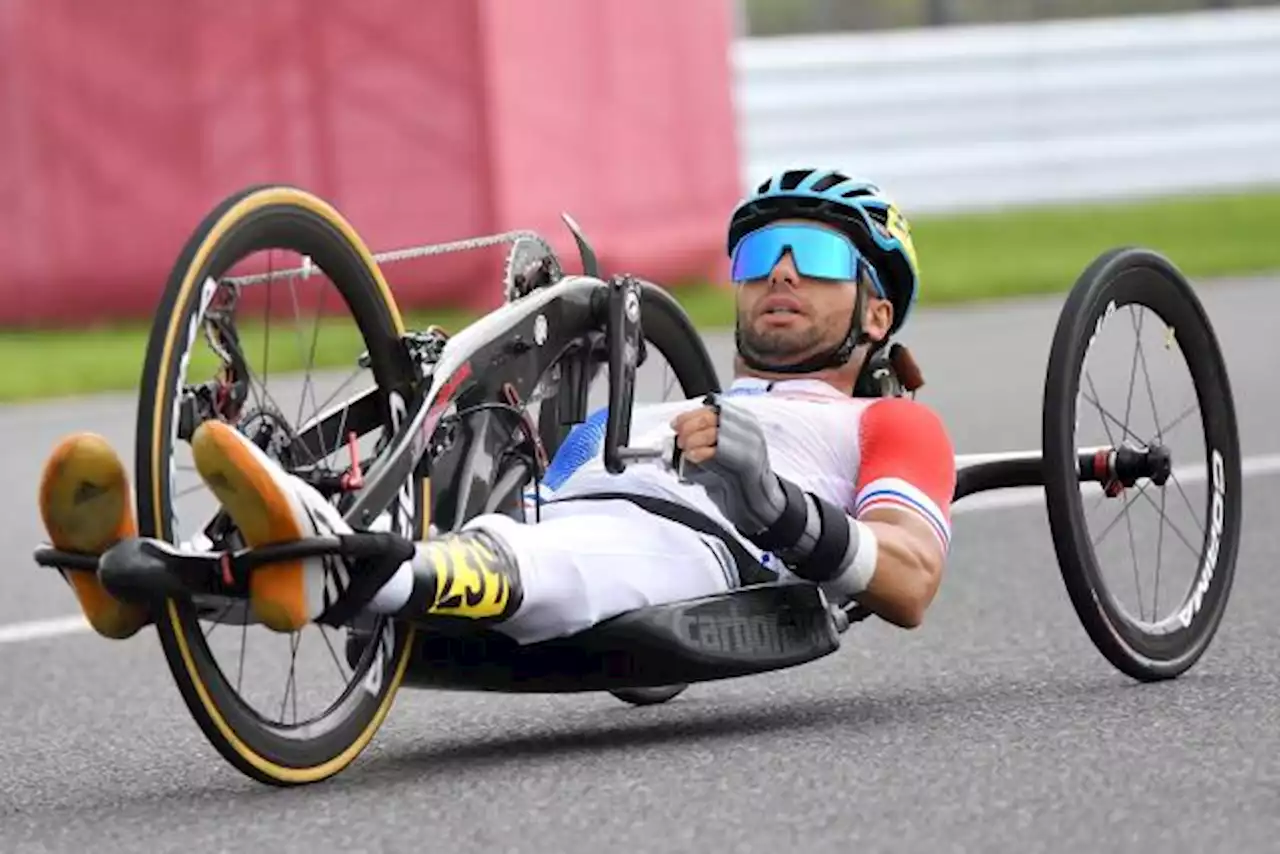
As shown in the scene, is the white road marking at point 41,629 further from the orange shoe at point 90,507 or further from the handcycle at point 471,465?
the orange shoe at point 90,507

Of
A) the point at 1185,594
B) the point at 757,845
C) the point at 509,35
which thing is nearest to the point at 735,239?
the point at 1185,594

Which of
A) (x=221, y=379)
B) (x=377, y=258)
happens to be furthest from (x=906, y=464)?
(x=221, y=379)

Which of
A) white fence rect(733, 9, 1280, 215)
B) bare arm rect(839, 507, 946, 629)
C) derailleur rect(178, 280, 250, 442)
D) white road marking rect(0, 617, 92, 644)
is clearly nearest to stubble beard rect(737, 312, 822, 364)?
bare arm rect(839, 507, 946, 629)

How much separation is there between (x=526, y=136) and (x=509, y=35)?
0.52 m

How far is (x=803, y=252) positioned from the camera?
604cm

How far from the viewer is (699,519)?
5.75m

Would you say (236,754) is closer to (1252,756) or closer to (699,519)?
(699,519)

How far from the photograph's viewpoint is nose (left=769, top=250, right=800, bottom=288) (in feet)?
19.8

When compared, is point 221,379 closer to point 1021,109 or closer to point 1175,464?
point 1175,464

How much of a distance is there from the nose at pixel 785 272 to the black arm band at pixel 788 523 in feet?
2.16

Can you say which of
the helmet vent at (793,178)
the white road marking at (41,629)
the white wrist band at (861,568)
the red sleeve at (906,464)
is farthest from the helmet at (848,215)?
the white road marking at (41,629)

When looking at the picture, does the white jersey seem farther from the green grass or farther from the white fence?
the white fence

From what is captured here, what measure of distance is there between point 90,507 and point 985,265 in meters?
15.2

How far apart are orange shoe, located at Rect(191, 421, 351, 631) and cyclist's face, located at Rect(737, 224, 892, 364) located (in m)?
1.34
